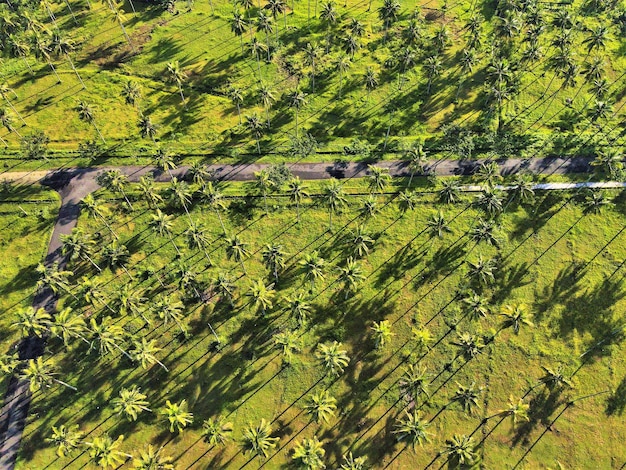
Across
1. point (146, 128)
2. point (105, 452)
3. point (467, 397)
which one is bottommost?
point (467, 397)

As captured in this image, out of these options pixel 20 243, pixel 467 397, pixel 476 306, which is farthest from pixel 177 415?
pixel 20 243

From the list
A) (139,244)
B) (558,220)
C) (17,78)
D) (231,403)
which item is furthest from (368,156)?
(17,78)

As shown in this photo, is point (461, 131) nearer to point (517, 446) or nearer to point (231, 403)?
point (517, 446)

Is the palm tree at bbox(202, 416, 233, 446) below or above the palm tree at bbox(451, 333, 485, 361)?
above

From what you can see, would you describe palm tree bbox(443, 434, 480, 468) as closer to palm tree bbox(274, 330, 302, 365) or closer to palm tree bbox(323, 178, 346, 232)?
palm tree bbox(274, 330, 302, 365)

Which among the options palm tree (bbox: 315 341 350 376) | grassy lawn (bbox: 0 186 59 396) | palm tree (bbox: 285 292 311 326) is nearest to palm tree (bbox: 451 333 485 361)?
palm tree (bbox: 315 341 350 376)

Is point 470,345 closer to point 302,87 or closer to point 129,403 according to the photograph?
point 129,403

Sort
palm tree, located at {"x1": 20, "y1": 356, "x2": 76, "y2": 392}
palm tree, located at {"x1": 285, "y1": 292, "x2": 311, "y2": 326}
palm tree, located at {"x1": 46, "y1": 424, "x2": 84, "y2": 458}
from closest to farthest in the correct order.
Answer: palm tree, located at {"x1": 46, "y1": 424, "x2": 84, "y2": 458} → palm tree, located at {"x1": 20, "y1": 356, "x2": 76, "y2": 392} → palm tree, located at {"x1": 285, "y1": 292, "x2": 311, "y2": 326}
